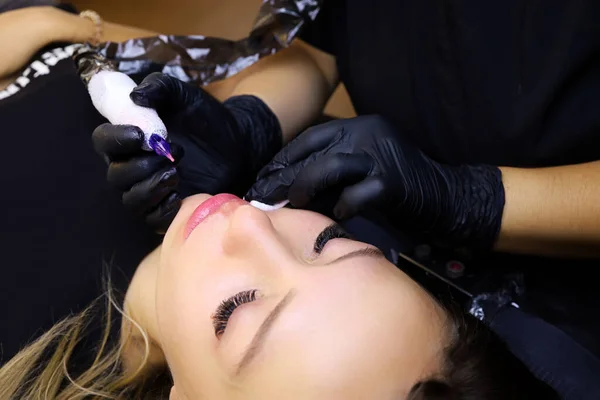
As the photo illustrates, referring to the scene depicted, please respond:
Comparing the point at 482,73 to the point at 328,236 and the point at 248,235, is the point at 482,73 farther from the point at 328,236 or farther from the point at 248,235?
the point at 248,235

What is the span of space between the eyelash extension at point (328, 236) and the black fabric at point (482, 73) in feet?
1.24

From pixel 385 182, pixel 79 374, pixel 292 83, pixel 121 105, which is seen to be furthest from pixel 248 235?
pixel 292 83

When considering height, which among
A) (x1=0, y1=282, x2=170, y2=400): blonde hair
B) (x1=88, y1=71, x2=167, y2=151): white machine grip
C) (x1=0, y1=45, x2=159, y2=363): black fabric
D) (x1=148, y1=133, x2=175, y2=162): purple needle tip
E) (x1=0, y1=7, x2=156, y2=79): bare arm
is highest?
(x1=0, y1=7, x2=156, y2=79): bare arm

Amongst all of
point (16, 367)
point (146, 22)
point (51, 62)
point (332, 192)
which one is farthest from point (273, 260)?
point (146, 22)

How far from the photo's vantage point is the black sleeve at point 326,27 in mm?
1160

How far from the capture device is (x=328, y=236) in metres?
0.79

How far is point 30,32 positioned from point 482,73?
3.00ft

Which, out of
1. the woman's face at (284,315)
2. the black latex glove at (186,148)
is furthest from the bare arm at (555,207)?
the black latex glove at (186,148)

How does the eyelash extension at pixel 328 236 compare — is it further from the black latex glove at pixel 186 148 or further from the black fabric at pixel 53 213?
the black fabric at pixel 53 213

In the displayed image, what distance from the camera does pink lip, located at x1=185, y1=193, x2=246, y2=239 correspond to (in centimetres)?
77

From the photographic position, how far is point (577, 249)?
95cm

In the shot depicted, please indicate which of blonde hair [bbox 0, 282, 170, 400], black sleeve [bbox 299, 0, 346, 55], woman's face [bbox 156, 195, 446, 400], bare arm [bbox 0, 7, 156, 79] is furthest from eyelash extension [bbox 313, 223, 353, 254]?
bare arm [bbox 0, 7, 156, 79]

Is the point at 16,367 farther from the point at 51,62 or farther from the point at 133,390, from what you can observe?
the point at 51,62

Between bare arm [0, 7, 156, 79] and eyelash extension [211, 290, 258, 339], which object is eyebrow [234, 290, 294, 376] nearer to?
eyelash extension [211, 290, 258, 339]
